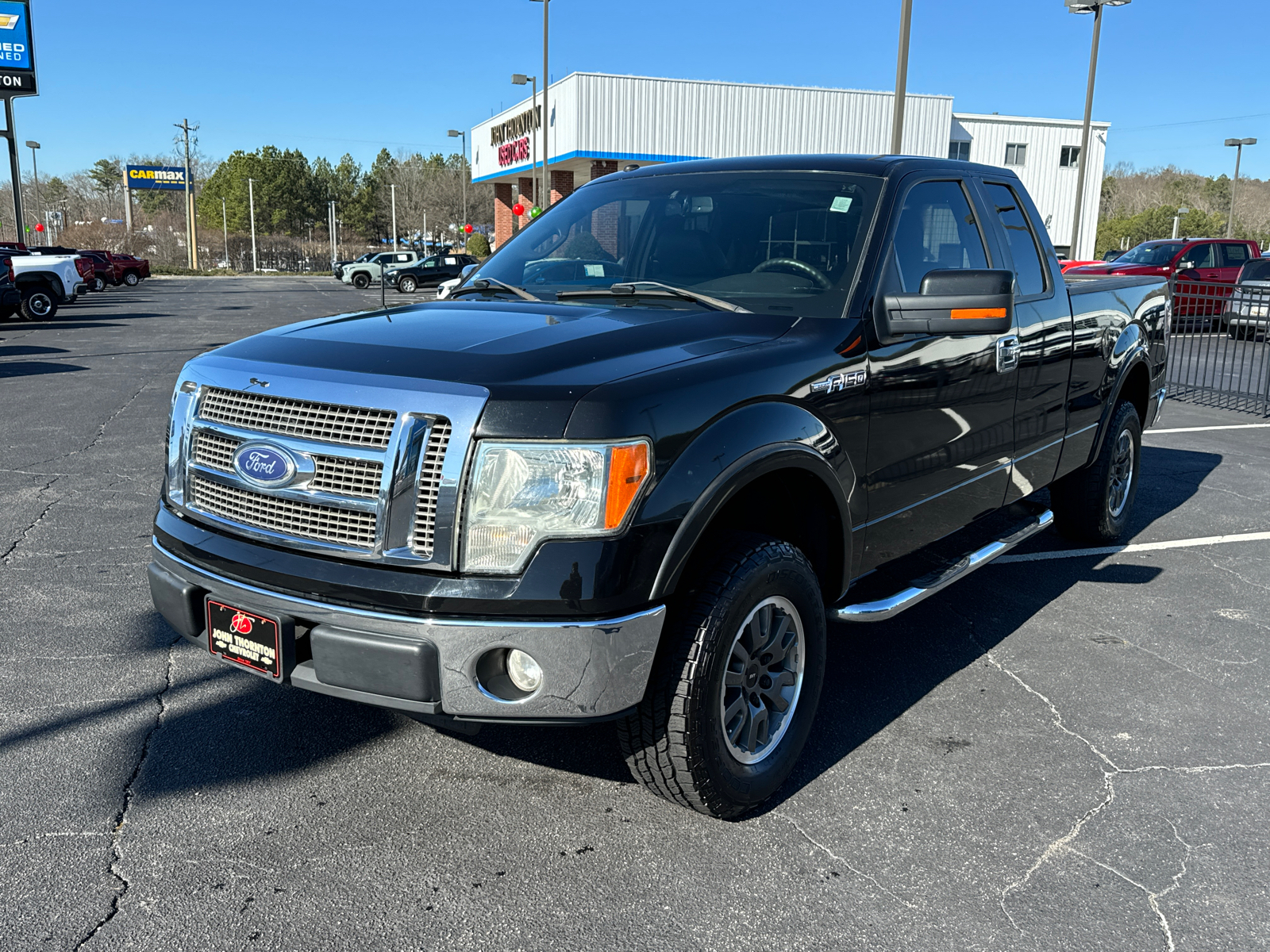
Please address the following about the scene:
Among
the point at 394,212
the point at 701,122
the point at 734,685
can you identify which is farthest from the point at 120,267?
the point at 394,212

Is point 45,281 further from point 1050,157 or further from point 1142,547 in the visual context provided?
point 1050,157

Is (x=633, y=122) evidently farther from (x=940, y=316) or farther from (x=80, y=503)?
(x=940, y=316)

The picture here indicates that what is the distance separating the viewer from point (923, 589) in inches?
147

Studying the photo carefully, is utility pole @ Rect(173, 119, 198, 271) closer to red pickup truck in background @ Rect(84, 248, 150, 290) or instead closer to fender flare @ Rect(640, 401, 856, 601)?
red pickup truck in background @ Rect(84, 248, 150, 290)

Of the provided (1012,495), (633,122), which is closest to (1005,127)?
(633,122)

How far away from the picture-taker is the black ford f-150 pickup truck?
2555 mm

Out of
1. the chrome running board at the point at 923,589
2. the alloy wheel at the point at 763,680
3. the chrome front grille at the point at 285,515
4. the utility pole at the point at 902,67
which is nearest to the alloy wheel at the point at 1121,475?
the chrome running board at the point at 923,589

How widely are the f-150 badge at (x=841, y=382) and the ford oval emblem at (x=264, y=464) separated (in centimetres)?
155

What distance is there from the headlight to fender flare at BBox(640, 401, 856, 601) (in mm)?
120

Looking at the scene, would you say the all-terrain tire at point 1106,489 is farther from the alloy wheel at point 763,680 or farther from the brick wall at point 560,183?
the brick wall at point 560,183

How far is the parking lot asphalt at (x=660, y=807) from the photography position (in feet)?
8.55

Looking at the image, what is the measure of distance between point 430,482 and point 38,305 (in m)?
25.5

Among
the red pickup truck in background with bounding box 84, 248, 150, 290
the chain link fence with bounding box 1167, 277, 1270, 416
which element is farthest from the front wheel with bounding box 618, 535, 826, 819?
the red pickup truck in background with bounding box 84, 248, 150, 290

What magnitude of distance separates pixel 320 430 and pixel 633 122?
38.9 meters
